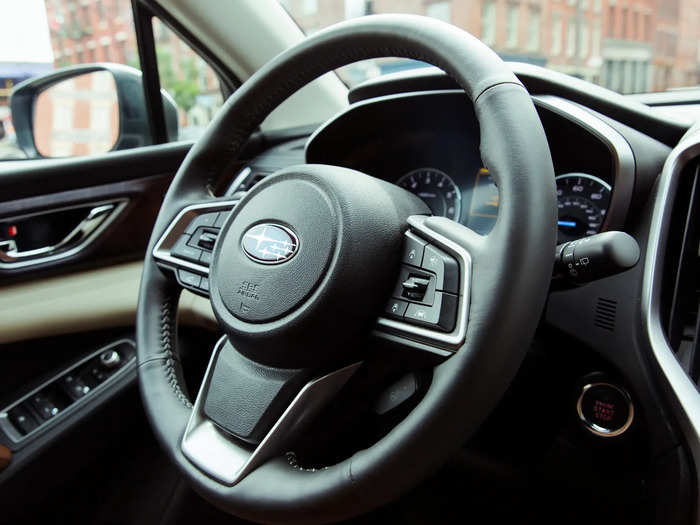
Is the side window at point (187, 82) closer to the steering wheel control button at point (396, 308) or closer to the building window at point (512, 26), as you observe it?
the building window at point (512, 26)

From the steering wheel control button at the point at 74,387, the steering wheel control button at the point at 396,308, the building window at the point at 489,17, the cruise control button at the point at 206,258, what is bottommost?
the steering wheel control button at the point at 74,387

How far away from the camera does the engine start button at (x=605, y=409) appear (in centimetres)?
108

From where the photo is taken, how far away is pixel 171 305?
3.78ft

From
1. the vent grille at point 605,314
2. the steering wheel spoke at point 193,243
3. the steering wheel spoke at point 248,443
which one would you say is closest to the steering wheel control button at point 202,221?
the steering wheel spoke at point 193,243

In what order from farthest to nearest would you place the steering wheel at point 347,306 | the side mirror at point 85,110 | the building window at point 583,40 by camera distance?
1. the side mirror at point 85,110
2. the building window at point 583,40
3. the steering wheel at point 347,306

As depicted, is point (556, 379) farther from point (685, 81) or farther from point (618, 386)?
point (685, 81)

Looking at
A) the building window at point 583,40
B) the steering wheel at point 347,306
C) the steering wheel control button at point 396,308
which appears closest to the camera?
the steering wheel at point 347,306

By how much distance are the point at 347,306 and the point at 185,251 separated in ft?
1.37

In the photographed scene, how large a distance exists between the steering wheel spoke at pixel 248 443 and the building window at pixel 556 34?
3.14ft

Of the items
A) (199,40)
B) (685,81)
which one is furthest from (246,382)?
(199,40)

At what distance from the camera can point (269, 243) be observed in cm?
91

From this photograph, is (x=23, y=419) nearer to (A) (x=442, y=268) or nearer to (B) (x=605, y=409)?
(A) (x=442, y=268)

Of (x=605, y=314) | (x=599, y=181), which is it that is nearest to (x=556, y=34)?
(x=599, y=181)

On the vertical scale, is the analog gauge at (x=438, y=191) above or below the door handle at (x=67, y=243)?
above
